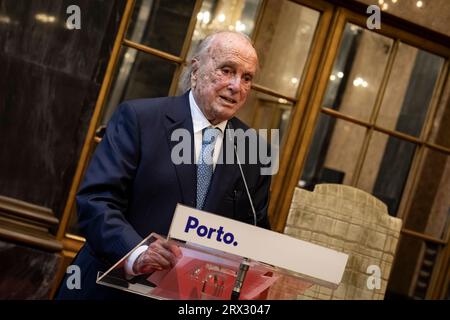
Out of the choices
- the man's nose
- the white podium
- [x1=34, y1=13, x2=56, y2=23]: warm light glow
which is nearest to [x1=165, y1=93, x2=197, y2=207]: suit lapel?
the man's nose

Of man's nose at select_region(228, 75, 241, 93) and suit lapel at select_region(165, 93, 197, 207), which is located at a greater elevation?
man's nose at select_region(228, 75, 241, 93)

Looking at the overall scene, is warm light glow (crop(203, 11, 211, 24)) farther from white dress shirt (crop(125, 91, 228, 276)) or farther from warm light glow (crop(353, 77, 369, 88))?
white dress shirt (crop(125, 91, 228, 276))

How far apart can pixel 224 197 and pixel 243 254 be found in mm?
551

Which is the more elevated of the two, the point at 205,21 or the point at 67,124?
the point at 205,21

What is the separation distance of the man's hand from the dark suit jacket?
348 mm

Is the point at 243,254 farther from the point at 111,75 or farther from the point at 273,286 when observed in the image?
the point at 111,75

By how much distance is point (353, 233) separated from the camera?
3809mm

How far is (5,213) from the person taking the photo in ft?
10.7

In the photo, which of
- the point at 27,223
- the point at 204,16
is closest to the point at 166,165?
the point at 27,223

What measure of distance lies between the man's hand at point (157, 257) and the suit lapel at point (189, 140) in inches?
19.1

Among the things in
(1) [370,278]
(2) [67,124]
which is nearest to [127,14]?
(2) [67,124]

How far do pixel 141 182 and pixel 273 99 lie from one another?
194 centimetres

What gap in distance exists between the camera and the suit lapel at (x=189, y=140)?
1989mm

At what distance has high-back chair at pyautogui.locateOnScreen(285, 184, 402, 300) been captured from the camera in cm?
369
